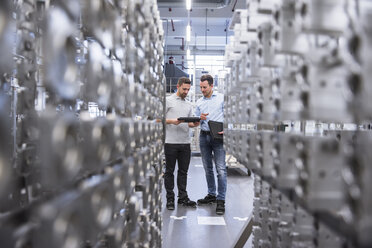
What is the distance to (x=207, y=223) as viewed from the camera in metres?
3.78

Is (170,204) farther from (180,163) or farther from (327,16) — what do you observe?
(327,16)

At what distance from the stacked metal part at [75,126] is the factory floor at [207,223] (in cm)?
149

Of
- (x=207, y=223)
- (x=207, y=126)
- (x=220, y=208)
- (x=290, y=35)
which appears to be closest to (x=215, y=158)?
(x=207, y=126)

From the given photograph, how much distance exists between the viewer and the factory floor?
10.6 feet

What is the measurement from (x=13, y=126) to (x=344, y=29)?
1.38 meters

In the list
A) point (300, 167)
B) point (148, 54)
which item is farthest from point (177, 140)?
point (300, 167)

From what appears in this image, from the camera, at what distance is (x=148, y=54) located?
1676 mm

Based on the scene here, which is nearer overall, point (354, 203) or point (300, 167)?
point (354, 203)

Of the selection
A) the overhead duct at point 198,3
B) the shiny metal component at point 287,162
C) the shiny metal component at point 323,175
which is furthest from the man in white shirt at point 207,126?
the overhead duct at point 198,3

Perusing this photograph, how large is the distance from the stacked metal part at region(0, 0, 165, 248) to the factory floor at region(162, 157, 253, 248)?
4.90 feet

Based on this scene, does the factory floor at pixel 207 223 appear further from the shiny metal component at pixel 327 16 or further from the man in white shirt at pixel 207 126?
the shiny metal component at pixel 327 16

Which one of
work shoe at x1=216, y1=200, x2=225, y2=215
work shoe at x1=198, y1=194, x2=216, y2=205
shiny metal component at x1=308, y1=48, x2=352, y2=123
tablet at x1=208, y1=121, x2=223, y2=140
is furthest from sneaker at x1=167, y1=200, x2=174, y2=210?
shiny metal component at x1=308, y1=48, x2=352, y2=123

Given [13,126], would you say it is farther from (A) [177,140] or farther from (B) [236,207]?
(B) [236,207]

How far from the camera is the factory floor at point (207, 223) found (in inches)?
127
